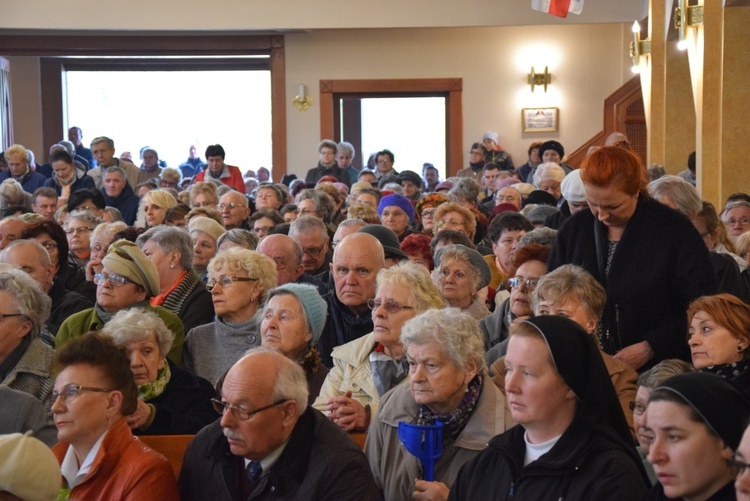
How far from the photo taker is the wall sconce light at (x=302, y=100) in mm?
15672

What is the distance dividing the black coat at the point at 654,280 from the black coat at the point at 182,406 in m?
1.52

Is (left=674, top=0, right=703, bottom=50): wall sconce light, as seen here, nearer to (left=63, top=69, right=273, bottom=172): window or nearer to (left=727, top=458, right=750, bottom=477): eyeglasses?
(left=727, top=458, right=750, bottom=477): eyeglasses

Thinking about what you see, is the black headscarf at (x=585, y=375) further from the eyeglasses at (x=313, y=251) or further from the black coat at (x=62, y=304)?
the eyeglasses at (x=313, y=251)

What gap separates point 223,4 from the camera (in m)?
14.6

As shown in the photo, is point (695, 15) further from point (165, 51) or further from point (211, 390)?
point (165, 51)

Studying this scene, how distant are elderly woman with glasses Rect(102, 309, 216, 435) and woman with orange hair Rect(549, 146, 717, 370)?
1546 mm

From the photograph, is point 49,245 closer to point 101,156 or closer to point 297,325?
point 297,325

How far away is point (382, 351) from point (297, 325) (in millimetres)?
360

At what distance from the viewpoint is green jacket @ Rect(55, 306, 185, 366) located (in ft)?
15.8

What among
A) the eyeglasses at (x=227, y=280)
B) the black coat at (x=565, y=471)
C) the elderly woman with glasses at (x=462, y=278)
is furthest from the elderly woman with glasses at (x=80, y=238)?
the black coat at (x=565, y=471)

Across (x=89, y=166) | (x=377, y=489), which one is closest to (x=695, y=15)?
(x=377, y=489)

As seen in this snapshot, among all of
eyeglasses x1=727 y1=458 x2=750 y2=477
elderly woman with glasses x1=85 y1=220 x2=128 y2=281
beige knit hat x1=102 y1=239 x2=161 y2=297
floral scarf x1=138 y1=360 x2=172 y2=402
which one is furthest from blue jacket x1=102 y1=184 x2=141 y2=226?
eyeglasses x1=727 y1=458 x2=750 y2=477

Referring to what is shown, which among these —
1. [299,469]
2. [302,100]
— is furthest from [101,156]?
[299,469]

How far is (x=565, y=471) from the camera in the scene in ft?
9.49
